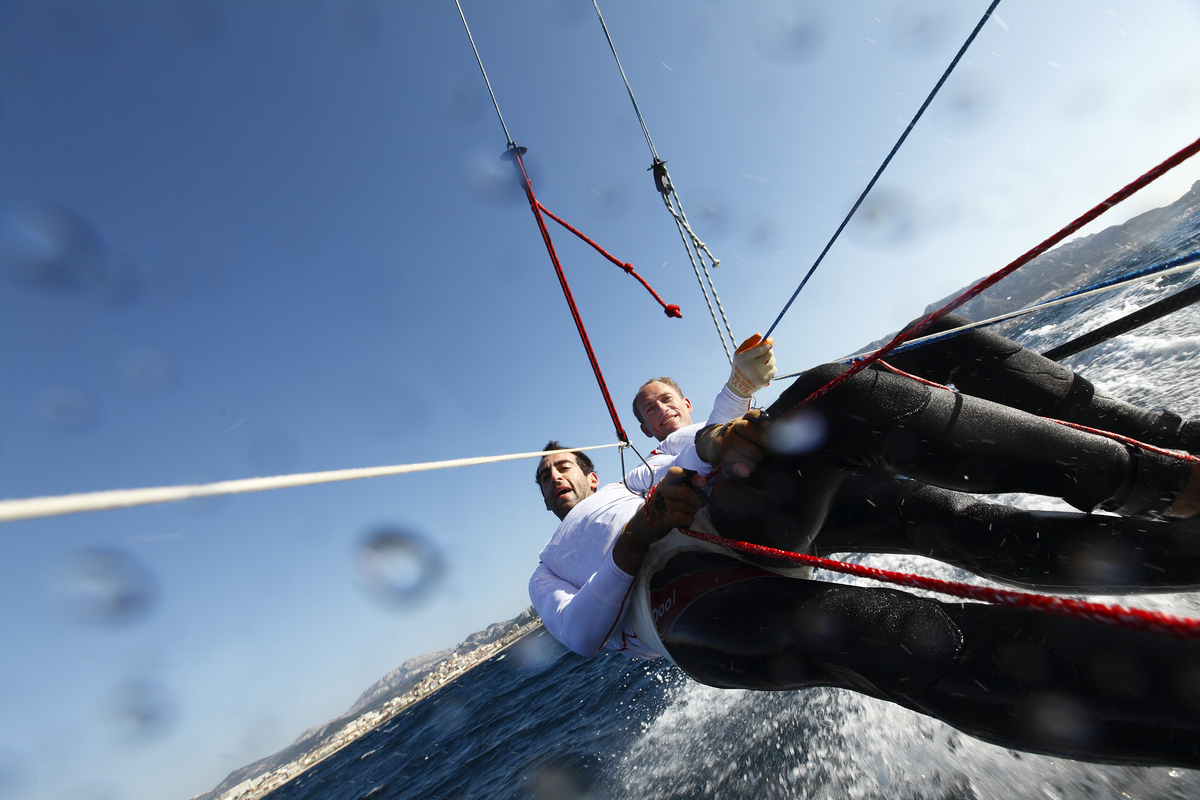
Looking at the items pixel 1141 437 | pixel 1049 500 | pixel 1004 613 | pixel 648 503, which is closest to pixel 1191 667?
pixel 1004 613

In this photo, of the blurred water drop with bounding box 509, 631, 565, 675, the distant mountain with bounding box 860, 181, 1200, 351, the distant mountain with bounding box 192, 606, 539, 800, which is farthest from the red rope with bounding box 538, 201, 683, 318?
the distant mountain with bounding box 192, 606, 539, 800

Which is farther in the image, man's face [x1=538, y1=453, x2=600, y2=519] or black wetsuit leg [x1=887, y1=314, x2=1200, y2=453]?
man's face [x1=538, y1=453, x2=600, y2=519]

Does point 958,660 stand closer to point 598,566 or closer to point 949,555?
point 949,555

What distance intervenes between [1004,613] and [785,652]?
524mm

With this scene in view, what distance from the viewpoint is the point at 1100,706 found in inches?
37.6

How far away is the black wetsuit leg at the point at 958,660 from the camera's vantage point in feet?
3.03

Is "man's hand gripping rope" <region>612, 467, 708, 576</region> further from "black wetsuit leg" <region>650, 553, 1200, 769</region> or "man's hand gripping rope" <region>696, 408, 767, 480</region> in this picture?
"black wetsuit leg" <region>650, 553, 1200, 769</region>

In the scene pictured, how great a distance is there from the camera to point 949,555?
1.79m

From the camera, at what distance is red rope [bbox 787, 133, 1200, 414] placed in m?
0.92

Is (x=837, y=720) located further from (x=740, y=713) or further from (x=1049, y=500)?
(x=1049, y=500)

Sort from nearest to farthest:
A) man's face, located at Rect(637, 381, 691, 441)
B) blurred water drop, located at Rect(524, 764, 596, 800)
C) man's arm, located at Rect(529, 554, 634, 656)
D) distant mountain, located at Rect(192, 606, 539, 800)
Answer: man's arm, located at Rect(529, 554, 634, 656) < man's face, located at Rect(637, 381, 691, 441) < blurred water drop, located at Rect(524, 764, 596, 800) < distant mountain, located at Rect(192, 606, 539, 800)

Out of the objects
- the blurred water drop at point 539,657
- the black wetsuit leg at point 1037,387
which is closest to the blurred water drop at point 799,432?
the black wetsuit leg at point 1037,387

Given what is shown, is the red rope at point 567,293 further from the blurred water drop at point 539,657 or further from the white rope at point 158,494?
the blurred water drop at point 539,657

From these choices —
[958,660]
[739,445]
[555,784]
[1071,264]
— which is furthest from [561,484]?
[1071,264]
